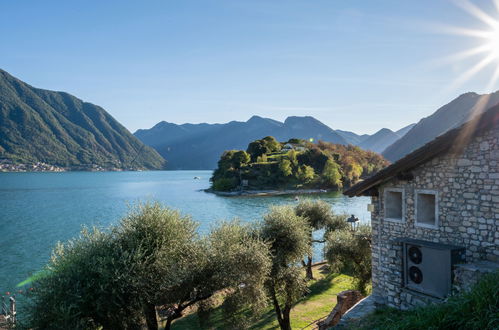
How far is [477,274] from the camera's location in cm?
937

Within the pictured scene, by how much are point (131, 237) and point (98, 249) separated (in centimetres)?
132

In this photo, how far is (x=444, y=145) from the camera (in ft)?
35.3

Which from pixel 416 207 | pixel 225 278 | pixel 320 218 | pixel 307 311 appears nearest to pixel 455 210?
pixel 416 207

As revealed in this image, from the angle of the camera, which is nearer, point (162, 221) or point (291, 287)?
point (162, 221)

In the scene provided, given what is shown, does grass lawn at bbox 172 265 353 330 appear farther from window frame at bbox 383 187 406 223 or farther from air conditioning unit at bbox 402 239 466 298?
window frame at bbox 383 187 406 223

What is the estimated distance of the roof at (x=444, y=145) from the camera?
32.3ft

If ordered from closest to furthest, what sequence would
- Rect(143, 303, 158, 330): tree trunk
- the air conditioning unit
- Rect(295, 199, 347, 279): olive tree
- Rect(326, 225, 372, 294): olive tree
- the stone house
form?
the stone house, the air conditioning unit, Rect(143, 303, 158, 330): tree trunk, Rect(326, 225, 372, 294): olive tree, Rect(295, 199, 347, 279): olive tree

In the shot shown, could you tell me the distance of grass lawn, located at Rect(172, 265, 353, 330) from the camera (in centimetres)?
1861

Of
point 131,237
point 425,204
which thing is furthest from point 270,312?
point 425,204

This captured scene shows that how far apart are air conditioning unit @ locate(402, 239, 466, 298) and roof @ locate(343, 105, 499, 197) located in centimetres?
243

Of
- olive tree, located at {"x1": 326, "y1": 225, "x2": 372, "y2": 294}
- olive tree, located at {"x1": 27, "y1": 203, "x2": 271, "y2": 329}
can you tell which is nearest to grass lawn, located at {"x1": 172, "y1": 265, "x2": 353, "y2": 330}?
olive tree, located at {"x1": 326, "y1": 225, "x2": 372, "y2": 294}

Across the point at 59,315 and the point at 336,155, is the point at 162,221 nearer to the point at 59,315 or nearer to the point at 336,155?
the point at 59,315

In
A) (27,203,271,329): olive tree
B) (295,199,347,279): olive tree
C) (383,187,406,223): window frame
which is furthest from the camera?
(295,199,347,279): olive tree

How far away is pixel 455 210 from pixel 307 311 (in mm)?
12336
